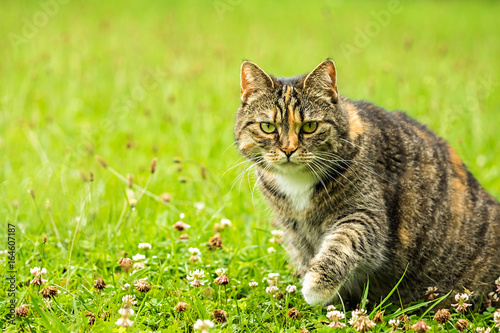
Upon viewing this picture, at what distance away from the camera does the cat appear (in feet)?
9.08

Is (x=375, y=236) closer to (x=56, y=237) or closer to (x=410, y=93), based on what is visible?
(x=56, y=237)

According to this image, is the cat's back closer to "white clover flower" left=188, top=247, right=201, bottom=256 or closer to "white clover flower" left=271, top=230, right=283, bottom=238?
"white clover flower" left=271, top=230, right=283, bottom=238

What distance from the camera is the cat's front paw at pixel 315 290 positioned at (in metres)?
2.53

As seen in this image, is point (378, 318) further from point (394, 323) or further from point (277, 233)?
point (277, 233)

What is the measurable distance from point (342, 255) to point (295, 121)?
712 millimetres

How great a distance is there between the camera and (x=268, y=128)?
2.89 metres

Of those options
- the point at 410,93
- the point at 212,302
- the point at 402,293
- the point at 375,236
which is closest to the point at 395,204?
the point at 375,236

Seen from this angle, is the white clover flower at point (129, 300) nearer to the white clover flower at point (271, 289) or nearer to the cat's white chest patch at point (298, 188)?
the white clover flower at point (271, 289)

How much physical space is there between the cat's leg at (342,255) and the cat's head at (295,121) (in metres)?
0.36

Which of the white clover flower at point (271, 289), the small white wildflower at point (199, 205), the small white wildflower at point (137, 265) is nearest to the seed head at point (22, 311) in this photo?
the small white wildflower at point (137, 265)

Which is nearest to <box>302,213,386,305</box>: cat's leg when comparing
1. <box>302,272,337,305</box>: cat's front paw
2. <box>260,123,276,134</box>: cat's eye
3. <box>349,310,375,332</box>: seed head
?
<box>302,272,337,305</box>: cat's front paw

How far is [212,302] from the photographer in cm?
265

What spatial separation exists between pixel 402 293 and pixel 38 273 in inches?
72.8

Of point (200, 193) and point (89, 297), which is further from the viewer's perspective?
point (200, 193)
